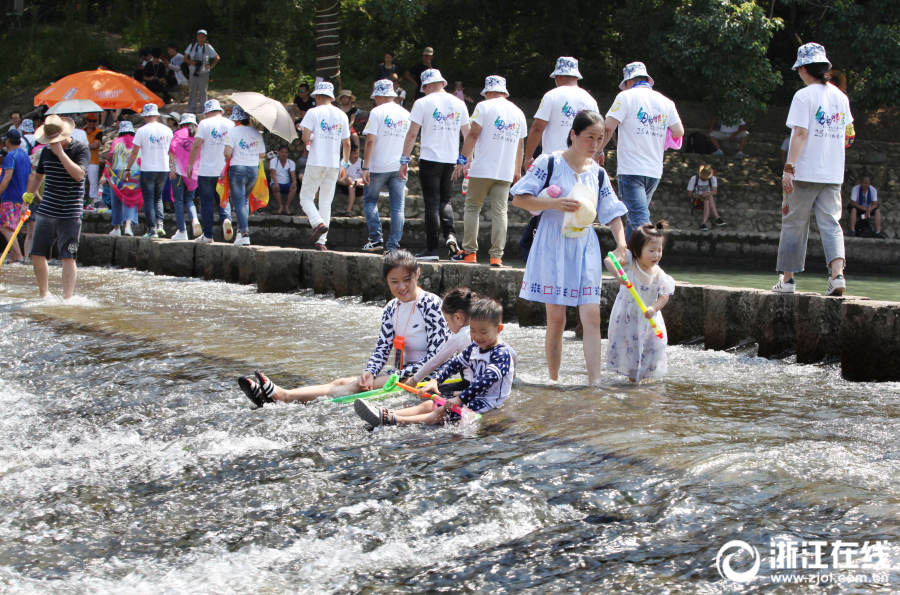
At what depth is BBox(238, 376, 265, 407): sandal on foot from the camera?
15.0 feet

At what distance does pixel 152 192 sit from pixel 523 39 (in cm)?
1377

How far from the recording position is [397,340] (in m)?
5.24

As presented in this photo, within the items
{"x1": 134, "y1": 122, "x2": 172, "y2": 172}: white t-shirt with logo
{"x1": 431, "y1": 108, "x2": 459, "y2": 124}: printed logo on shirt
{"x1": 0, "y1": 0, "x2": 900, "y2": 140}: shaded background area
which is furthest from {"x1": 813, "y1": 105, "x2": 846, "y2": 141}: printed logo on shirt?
{"x1": 0, "y1": 0, "x2": 900, "y2": 140}: shaded background area

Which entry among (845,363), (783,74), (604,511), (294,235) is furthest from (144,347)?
(783,74)

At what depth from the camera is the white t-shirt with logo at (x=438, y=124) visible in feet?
29.5

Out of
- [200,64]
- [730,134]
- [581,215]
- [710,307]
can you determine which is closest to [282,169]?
[200,64]

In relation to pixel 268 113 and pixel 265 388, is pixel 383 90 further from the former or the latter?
pixel 265 388

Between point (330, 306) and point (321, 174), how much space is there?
7.32 feet

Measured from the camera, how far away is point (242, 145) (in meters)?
11.7

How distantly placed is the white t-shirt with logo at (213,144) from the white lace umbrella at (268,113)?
1.31 metres

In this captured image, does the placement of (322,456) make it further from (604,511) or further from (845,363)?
(845,363)

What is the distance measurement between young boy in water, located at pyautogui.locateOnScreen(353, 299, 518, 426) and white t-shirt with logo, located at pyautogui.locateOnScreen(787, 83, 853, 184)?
314 cm

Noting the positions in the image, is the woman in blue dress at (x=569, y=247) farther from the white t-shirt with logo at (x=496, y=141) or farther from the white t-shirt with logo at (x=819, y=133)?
the white t-shirt with logo at (x=496, y=141)

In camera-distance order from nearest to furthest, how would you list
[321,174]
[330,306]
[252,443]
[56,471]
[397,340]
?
[56,471], [252,443], [397,340], [330,306], [321,174]
